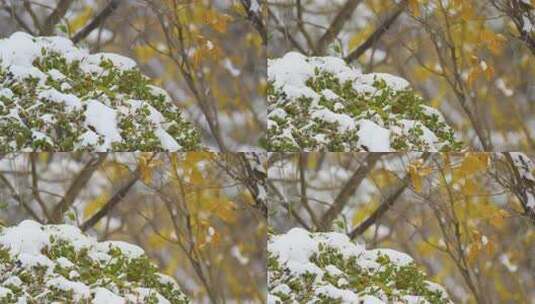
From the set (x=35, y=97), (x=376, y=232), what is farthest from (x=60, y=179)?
(x=376, y=232)

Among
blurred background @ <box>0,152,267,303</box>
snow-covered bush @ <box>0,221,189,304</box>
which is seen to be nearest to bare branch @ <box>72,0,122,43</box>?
blurred background @ <box>0,152,267,303</box>

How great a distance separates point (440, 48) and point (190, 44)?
87 centimetres

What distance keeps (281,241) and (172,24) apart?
841 millimetres

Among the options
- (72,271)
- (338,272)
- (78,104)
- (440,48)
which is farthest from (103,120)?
(440,48)

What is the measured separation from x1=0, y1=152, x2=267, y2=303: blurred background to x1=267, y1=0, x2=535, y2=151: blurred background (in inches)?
19.4

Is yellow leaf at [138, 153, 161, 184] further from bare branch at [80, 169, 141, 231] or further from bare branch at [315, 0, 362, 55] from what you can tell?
bare branch at [315, 0, 362, 55]

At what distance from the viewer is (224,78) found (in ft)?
12.1

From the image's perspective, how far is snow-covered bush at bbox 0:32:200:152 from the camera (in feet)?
11.6

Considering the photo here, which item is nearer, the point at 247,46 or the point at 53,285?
the point at 53,285

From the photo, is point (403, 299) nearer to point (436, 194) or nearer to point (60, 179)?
point (436, 194)

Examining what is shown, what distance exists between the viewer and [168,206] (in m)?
3.61

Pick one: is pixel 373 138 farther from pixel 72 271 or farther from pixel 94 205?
pixel 72 271

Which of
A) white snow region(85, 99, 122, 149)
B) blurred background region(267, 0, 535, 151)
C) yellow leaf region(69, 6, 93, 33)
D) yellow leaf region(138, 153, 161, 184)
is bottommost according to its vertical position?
yellow leaf region(138, 153, 161, 184)

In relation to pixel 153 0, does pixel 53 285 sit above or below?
below
